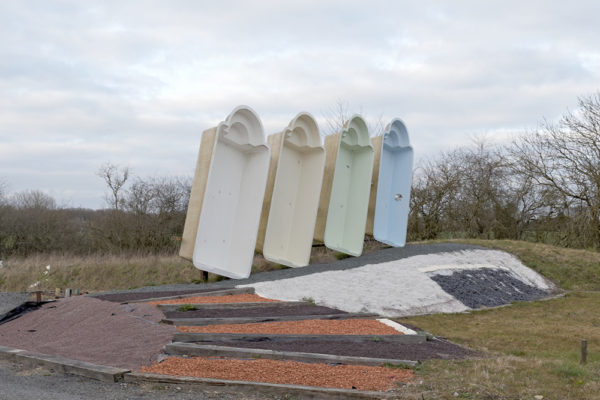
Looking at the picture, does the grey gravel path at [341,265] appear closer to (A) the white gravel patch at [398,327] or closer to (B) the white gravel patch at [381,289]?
(B) the white gravel patch at [381,289]

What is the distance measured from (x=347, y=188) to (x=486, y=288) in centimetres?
530

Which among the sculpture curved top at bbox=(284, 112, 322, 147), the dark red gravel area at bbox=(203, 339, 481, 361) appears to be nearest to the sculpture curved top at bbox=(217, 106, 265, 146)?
the sculpture curved top at bbox=(284, 112, 322, 147)

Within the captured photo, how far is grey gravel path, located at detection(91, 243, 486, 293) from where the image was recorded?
1305cm

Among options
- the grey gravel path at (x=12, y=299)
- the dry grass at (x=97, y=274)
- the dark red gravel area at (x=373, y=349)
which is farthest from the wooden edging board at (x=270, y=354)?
the dry grass at (x=97, y=274)

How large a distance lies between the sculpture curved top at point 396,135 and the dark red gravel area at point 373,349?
11491 mm

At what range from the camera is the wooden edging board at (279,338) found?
23.4 ft

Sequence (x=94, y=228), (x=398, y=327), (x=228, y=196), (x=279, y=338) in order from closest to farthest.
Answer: (x=279, y=338), (x=398, y=327), (x=228, y=196), (x=94, y=228)

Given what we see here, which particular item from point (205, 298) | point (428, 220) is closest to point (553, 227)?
point (428, 220)

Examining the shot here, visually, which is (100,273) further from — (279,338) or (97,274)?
(279,338)

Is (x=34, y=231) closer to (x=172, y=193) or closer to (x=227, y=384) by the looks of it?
(x=172, y=193)

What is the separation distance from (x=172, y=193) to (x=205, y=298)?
691 inches

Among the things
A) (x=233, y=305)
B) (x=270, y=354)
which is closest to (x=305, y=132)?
(x=233, y=305)

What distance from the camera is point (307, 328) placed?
26.9ft

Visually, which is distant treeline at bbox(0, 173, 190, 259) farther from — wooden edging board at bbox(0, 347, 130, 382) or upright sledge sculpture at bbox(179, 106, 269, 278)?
wooden edging board at bbox(0, 347, 130, 382)
